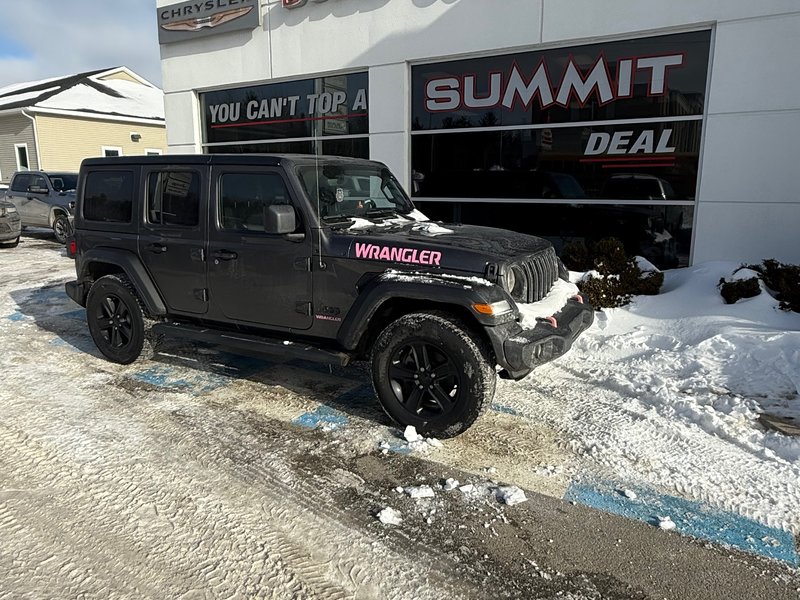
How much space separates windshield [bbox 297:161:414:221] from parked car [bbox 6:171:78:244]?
12.1 metres

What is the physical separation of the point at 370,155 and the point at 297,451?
730 cm

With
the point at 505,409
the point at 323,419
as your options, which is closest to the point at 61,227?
the point at 323,419

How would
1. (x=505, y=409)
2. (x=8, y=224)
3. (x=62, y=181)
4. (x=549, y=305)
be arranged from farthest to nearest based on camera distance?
(x=62, y=181)
(x=8, y=224)
(x=505, y=409)
(x=549, y=305)

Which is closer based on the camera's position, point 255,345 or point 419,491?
point 419,491

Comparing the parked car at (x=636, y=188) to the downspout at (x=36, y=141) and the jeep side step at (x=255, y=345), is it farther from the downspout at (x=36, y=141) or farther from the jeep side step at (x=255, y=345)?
the downspout at (x=36, y=141)

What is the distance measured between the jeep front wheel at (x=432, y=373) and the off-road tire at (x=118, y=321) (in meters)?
2.54

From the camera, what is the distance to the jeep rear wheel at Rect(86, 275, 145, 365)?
5.37 metres

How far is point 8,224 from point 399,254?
13.6 m

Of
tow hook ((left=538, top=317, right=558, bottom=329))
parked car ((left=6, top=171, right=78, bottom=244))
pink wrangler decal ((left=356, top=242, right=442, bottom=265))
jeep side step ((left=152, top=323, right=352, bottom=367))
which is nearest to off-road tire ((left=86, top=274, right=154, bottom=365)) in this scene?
jeep side step ((left=152, top=323, right=352, bottom=367))

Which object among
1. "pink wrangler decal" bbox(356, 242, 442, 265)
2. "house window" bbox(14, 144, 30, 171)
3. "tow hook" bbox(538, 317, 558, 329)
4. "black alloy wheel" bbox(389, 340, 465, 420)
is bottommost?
"black alloy wheel" bbox(389, 340, 465, 420)

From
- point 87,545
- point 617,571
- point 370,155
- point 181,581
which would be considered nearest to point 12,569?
point 87,545

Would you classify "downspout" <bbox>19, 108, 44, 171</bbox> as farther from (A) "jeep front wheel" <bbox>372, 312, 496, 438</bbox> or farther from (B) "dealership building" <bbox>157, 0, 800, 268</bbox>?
(A) "jeep front wheel" <bbox>372, 312, 496, 438</bbox>

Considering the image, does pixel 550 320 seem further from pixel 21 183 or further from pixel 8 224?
pixel 21 183

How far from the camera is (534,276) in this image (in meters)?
4.22
